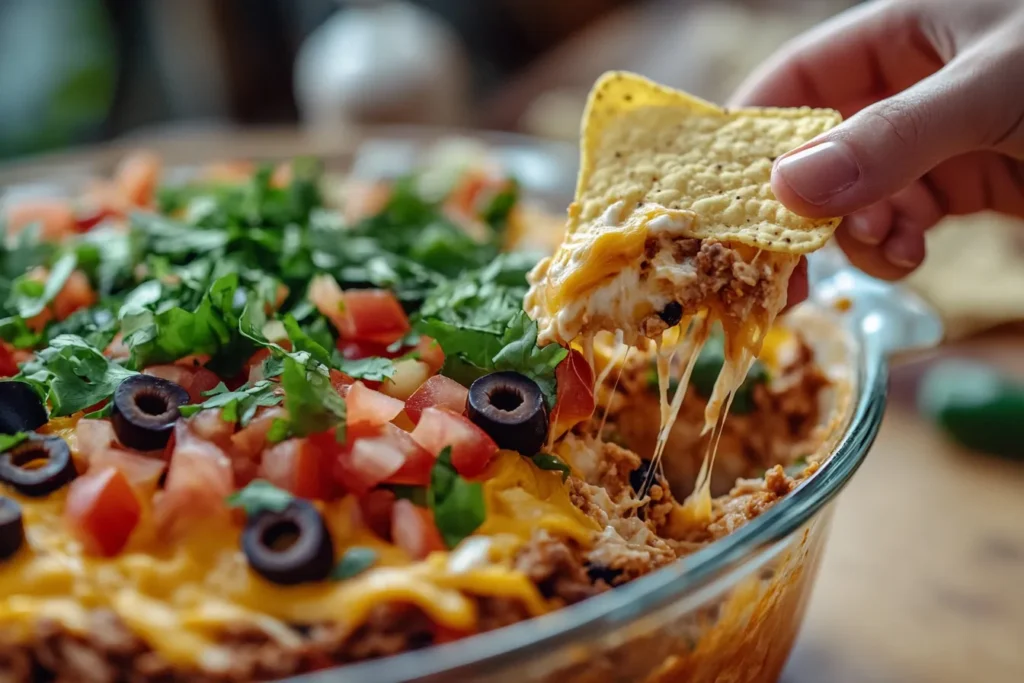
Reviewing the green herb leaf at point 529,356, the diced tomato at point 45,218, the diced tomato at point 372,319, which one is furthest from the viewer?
the diced tomato at point 45,218

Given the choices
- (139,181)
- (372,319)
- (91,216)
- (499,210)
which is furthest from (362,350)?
(139,181)

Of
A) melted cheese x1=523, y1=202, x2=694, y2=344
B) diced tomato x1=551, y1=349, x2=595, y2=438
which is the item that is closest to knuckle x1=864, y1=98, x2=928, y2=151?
melted cheese x1=523, y1=202, x2=694, y2=344

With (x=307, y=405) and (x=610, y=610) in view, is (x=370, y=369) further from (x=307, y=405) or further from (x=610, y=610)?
(x=610, y=610)

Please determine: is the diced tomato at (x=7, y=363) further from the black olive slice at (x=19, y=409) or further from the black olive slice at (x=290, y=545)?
the black olive slice at (x=290, y=545)

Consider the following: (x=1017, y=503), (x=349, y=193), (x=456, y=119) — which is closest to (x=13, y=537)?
(x=349, y=193)

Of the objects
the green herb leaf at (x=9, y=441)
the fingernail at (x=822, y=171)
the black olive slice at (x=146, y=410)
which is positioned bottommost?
the green herb leaf at (x=9, y=441)

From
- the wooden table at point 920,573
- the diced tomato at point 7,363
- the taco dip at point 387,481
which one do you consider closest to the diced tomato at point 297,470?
the taco dip at point 387,481

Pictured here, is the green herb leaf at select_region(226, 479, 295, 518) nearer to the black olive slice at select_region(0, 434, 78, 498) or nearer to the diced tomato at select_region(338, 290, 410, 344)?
the black olive slice at select_region(0, 434, 78, 498)
